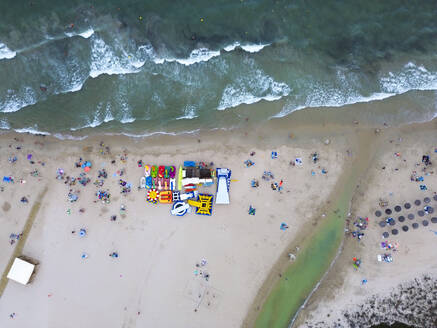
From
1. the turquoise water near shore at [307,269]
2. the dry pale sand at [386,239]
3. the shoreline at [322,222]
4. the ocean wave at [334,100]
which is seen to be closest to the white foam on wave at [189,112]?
the ocean wave at [334,100]

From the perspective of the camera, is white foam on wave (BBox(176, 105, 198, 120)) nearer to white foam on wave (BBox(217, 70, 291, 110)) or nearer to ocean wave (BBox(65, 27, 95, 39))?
white foam on wave (BBox(217, 70, 291, 110))

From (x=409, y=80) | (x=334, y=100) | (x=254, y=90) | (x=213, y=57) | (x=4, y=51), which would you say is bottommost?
(x=4, y=51)

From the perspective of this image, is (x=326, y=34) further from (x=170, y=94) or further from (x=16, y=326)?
(x=16, y=326)

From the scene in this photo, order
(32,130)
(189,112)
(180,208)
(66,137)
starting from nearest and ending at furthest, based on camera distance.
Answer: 1. (180,208)
2. (189,112)
3. (32,130)
4. (66,137)

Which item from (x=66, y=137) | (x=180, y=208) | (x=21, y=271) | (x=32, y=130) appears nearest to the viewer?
(x=21, y=271)

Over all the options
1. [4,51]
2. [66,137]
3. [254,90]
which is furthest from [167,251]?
[4,51]

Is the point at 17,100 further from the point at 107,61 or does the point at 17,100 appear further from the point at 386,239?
the point at 386,239

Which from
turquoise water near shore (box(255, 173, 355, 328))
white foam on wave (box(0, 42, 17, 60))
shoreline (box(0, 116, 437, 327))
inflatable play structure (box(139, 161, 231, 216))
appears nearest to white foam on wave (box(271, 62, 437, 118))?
shoreline (box(0, 116, 437, 327))

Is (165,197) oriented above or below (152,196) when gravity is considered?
above
